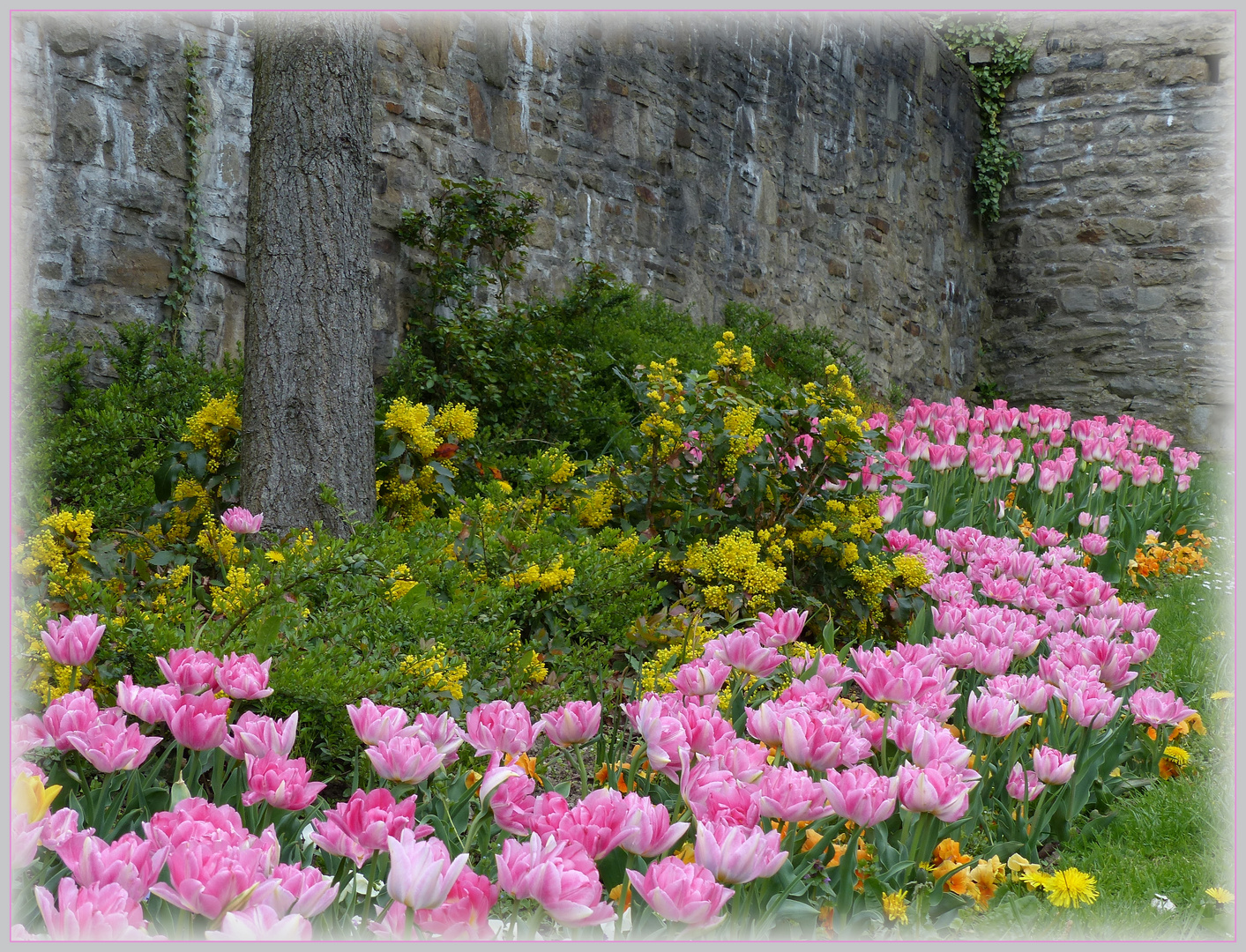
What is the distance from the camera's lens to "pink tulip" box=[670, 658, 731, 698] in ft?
5.54

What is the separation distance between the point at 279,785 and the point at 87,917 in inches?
14.7

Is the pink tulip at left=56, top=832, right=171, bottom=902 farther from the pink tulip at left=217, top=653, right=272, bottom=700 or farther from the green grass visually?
the green grass

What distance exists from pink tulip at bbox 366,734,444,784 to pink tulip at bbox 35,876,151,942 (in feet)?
1.21

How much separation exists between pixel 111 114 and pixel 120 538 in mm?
2220

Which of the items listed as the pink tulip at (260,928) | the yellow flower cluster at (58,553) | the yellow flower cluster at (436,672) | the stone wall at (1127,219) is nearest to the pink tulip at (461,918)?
the pink tulip at (260,928)

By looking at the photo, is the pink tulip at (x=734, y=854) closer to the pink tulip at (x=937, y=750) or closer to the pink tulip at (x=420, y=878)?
the pink tulip at (x=420, y=878)

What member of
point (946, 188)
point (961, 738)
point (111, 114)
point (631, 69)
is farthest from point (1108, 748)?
point (946, 188)

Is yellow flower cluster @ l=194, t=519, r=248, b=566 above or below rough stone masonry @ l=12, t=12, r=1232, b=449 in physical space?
below

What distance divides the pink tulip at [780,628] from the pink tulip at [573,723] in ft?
1.98

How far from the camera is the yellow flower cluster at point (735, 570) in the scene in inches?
115

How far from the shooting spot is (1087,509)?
460 cm

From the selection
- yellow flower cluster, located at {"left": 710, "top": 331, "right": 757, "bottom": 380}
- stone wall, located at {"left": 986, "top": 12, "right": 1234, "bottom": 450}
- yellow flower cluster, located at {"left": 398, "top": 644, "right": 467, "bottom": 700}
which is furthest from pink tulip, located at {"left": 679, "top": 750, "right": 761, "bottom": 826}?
stone wall, located at {"left": 986, "top": 12, "right": 1234, "bottom": 450}

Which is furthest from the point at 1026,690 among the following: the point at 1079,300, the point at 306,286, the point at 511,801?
the point at 1079,300

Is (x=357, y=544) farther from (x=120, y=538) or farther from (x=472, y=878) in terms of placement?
(x=472, y=878)
